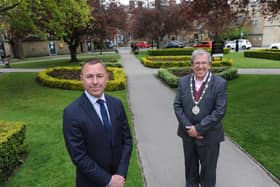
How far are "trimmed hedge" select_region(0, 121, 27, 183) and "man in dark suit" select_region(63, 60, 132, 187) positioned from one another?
223cm

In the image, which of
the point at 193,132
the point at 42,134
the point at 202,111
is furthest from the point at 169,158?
the point at 42,134

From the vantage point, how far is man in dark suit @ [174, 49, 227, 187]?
9.84 ft

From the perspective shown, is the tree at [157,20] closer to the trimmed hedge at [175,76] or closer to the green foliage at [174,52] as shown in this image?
the green foliage at [174,52]

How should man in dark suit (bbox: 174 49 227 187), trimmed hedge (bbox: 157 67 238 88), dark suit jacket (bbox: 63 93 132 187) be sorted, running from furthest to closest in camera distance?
1. trimmed hedge (bbox: 157 67 238 88)
2. man in dark suit (bbox: 174 49 227 187)
3. dark suit jacket (bbox: 63 93 132 187)

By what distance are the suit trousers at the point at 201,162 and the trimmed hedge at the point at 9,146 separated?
2.73 metres

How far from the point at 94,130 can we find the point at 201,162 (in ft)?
5.98

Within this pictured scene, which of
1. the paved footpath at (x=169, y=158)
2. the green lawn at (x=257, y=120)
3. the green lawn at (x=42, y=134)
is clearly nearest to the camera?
the paved footpath at (x=169, y=158)

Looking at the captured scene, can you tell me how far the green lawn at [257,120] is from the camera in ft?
15.4

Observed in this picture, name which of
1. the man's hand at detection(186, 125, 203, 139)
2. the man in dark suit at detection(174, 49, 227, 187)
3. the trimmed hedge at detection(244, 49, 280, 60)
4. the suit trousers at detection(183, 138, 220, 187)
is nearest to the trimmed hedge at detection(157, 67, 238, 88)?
the suit trousers at detection(183, 138, 220, 187)

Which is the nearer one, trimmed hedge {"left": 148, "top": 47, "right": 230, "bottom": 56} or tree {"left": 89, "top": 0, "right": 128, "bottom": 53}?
tree {"left": 89, "top": 0, "right": 128, "bottom": 53}

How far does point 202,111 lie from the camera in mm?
3049

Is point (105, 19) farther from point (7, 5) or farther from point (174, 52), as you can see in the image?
point (7, 5)

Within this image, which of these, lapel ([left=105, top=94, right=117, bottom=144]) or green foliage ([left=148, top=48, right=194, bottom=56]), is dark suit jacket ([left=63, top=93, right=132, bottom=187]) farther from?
green foliage ([left=148, top=48, right=194, bottom=56])

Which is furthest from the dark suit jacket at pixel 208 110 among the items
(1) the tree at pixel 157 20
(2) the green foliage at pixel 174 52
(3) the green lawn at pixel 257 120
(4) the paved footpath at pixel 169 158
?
(1) the tree at pixel 157 20
